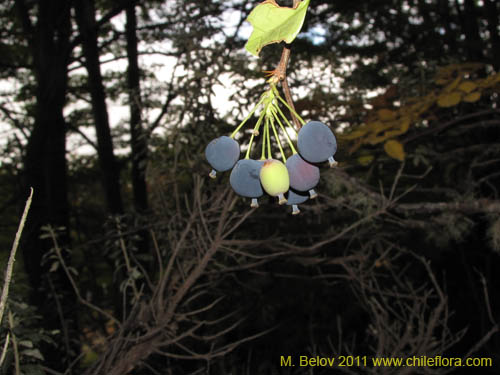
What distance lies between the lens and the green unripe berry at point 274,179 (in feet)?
2.84

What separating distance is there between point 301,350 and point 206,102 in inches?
217

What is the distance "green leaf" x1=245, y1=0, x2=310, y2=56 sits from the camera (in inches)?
25.6

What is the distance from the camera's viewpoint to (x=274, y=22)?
0.66m

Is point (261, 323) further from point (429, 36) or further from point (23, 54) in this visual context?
point (23, 54)

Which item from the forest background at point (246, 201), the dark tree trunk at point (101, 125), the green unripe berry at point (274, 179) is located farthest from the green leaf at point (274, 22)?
the dark tree trunk at point (101, 125)

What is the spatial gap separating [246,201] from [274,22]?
2.25 m

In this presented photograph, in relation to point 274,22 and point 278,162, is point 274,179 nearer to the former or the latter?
point 278,162

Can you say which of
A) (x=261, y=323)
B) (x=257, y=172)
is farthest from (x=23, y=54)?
(x=257, y=172)

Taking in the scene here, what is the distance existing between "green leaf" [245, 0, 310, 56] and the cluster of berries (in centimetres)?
13

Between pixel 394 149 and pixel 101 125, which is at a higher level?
pixel 101 125

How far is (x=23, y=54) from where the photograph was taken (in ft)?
28.0

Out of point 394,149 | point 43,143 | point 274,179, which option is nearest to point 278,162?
Answer: point 274,179

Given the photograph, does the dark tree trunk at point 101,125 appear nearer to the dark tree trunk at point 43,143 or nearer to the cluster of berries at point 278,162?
the dark tree trunk at point 43,143

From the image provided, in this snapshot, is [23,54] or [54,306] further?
[23,54]
